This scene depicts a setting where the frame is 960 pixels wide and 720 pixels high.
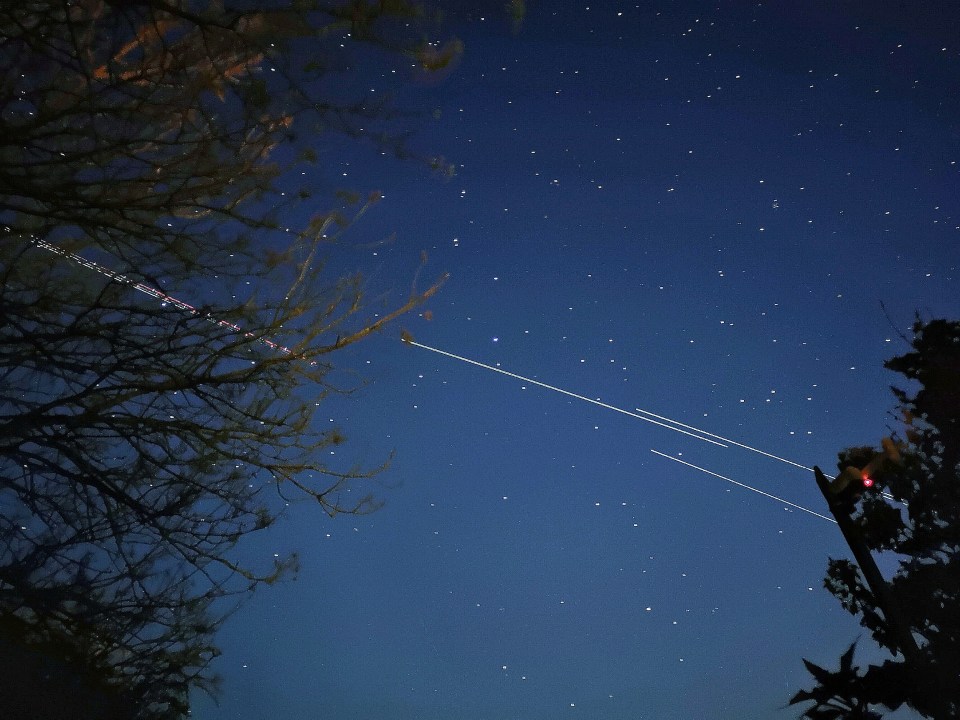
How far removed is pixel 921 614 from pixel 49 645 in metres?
8.69

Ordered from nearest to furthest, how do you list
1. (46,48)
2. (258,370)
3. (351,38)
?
(46,48) → (351,38) → (258,370)

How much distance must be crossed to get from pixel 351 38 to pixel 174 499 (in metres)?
2.60

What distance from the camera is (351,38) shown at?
3.01 m

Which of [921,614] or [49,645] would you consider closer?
[49,645]

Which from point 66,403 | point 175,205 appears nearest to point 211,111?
point 175,205

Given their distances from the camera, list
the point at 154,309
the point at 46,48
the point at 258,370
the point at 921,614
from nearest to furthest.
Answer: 1. the point at 46,48
2. the point at 154,309
3. the point at 258,370
4. the point at 921,614

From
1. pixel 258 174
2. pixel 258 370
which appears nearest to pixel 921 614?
pixel 258 370

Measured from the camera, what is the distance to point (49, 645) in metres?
3.11

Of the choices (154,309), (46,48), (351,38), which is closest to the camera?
(46,48)

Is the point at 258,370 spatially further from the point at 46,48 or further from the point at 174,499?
the point at 46,48

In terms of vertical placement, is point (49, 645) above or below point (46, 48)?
below

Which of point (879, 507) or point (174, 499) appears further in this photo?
point (879, 507)

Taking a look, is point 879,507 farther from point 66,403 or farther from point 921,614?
point 66,403

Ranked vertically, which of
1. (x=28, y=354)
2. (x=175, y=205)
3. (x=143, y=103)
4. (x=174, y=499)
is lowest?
(x=174, y=499)
